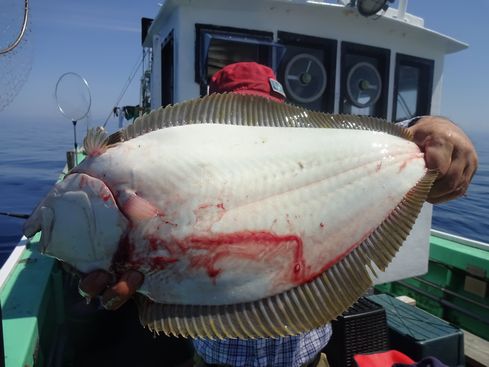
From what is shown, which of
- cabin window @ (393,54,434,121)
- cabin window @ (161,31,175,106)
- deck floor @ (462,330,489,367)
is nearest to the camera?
deck floor @ (462,330,489,367)

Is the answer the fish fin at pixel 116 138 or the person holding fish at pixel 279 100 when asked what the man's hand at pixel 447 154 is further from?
the fish fin at pixel 116 138

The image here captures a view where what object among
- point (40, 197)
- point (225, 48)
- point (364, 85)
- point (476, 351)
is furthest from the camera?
point (40, 197)

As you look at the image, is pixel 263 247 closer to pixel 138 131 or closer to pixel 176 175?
pixel 176 175

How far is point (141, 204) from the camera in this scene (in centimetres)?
119

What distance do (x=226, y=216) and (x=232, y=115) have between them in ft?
1.24

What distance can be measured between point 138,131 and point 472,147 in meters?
1.28

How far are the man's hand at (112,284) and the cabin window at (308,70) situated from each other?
3548 mm

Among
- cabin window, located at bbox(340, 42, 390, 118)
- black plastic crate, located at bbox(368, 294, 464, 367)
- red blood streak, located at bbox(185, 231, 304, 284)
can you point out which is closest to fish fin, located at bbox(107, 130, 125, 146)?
red blood streak, located at bbox(185, 231, 304, 284)

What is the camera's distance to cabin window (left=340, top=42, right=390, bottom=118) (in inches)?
190

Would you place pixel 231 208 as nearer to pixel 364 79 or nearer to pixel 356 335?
pixel 356 335

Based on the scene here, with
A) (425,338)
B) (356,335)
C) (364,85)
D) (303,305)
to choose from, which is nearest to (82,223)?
(303,305)

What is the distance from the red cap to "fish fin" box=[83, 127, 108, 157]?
2.35ft

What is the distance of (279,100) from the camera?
1.81 m

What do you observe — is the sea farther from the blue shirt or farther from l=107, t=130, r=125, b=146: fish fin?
l=107, t=130, r=125, b=146: fish fin
